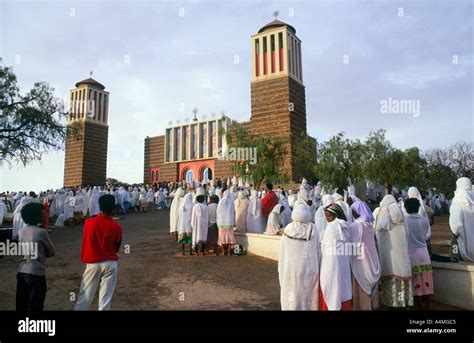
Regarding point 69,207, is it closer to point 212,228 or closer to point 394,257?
point 212,228

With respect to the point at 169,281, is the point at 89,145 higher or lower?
higher

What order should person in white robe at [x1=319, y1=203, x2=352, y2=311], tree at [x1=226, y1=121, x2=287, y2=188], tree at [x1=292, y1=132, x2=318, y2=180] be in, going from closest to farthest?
person in white robe at [x1=319, y1=203, x2=352, y2=311]
tree at [x1=226, y1=121, x2=287, y2=188]
tree at [x1=292, y1=132, x2=318, y2=180]

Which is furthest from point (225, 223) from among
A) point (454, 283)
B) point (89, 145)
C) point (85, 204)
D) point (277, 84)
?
point (89, 145)

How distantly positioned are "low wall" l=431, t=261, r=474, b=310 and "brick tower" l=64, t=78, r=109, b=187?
37.4 metres

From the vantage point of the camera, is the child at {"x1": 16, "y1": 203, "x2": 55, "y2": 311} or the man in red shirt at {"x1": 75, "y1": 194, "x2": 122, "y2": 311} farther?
the man in red shirt at {"x1": 75, "y1": 194, "x2": 122, "y2": 311}

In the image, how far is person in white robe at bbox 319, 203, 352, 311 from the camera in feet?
13.5

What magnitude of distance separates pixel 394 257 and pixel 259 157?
17026mm

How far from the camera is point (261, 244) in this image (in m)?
8.76

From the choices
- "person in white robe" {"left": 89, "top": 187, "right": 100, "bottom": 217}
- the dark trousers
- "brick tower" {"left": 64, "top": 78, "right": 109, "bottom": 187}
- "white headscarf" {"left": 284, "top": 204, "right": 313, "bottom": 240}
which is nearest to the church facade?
"person in white robe" {"left": 89, "top": 187, "right": 100, "bottom": 217}

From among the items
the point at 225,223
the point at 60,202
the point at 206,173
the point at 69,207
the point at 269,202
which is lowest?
the point at 225,223

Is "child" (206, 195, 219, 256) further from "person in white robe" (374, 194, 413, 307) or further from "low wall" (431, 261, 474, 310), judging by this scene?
"low wall" (431, 261, 474, 310)

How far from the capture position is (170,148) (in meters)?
45.9
